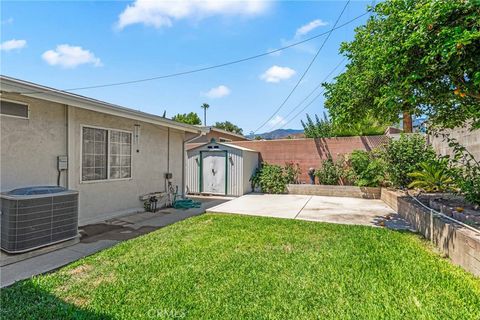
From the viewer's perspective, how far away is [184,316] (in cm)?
246

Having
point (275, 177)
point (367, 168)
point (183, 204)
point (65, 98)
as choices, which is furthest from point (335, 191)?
point (65, 98)

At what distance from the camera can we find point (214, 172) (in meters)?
11.5

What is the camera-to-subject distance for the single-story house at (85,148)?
4.56 m

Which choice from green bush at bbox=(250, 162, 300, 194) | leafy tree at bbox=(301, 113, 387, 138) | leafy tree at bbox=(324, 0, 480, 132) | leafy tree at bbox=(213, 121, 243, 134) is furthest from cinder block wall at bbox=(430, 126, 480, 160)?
leafy tree at bbox=(213, 121, 243, 134)

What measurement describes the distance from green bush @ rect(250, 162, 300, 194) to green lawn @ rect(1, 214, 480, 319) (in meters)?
6.54

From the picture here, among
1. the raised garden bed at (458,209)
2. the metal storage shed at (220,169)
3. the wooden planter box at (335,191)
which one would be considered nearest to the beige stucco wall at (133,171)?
the metal storage shed at (220,169)

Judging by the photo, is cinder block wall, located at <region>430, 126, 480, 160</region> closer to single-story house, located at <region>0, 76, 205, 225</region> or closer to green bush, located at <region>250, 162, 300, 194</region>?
green bush, located at <region>250, 162, 300, 194</region>

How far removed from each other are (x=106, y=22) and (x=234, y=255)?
865 cm

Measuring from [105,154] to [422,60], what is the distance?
6838 mm

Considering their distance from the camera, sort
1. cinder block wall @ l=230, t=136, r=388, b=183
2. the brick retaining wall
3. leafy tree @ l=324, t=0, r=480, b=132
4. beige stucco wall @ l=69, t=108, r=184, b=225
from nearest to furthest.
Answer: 1. leafy tree @ l=324, t=0, r=480, b=132
2. the brick retaining wall
3. beige stucco wall @ l=69, t=108, r=184, b=225
4. cinder block wall @ l=230, t=136, r=388, b=183

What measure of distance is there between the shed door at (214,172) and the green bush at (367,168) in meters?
5.56

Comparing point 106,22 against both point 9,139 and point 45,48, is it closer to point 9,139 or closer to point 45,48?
point 45,48

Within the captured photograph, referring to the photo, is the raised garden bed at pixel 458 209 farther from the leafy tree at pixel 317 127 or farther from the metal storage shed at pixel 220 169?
the leafy tree at pixel 317 127

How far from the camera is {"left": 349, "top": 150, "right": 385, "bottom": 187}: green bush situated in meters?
9.79
